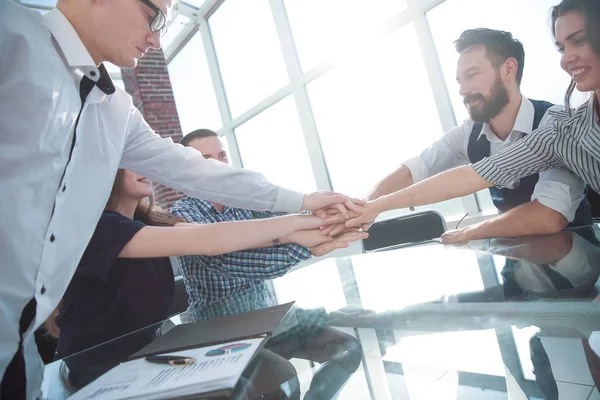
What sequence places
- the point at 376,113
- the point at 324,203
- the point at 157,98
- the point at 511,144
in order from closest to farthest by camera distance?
1. the point at 324,203
2. the point at 511,144
3. the point at 376,113
4. the point at 157,98

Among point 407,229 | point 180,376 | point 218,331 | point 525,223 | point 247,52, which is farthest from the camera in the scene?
point 247,52

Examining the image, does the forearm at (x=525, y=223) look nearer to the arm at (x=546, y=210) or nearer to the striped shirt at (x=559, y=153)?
the arm at (x=546, y=210)

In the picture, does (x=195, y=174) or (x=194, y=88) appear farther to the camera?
(x=194, y=88)

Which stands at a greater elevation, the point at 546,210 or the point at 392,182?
the point at 392,182

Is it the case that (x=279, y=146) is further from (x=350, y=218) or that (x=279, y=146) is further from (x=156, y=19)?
(x=156, y=19)

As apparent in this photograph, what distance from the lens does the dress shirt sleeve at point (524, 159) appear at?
4.13ft

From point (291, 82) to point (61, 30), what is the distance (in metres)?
4.04

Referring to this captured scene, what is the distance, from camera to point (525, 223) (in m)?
1.27

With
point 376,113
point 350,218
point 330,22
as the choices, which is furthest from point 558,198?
point 330,22

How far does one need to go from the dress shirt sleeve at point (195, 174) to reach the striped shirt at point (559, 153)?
81cm

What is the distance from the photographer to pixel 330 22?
420 cm

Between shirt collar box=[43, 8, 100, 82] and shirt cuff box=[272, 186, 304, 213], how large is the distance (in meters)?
0.76

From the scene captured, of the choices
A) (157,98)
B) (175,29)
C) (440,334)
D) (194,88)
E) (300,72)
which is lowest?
(440,334)

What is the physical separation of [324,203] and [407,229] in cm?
73
